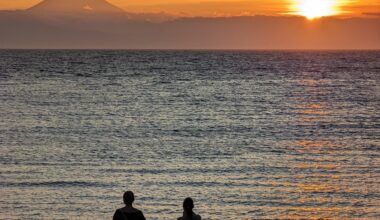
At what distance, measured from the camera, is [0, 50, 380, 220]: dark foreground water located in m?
24.9

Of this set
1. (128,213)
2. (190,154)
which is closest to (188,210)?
(128,213)

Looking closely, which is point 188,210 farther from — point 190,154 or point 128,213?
point 190,154

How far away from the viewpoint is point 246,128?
45.7 meters

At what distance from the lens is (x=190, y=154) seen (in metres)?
35.0

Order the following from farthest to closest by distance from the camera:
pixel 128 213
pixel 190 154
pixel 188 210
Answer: pixel 190 154 → pixel 128 213 → pixel 188 210

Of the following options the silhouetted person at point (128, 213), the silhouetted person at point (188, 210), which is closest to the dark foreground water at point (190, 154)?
the silhouetted person at point (128, 213)

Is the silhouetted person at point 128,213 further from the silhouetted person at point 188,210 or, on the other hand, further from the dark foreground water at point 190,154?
the dark foreground water at point 190,154

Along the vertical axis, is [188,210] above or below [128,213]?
above

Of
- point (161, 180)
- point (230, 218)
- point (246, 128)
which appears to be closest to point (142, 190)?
point (161, 180)

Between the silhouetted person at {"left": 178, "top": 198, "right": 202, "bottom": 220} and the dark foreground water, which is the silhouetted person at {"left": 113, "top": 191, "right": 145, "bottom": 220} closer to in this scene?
the silhouetted person at {"left": 178, "top": 198, "right": 202, "bottom": 220}

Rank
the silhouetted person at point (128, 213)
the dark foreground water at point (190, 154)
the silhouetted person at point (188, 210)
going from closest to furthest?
the silhouetted person at point (188, 210), the silhouetted person at point (128, 213), the dark foreground water at point (190, 154)

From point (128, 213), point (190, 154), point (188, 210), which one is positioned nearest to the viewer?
point (188, 210)

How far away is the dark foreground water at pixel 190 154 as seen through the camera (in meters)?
24.9

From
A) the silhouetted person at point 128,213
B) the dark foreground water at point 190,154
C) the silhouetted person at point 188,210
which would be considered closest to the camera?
the silhouetted person at point 188,210
